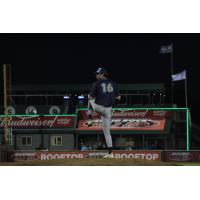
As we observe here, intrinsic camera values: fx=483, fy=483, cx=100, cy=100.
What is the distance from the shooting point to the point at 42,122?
35188 millimetres

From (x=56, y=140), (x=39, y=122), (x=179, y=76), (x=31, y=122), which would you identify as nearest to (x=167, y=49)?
(x=179, y=76)

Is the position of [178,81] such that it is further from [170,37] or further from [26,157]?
[26,157]

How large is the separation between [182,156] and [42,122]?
52.7 ft

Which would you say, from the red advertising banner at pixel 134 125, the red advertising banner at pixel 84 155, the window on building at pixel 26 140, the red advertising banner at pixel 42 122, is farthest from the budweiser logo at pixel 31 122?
the red advertising banner at pixel 84 155

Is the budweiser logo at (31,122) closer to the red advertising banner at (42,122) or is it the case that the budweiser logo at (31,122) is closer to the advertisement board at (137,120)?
the red advertising banner at (42,122)

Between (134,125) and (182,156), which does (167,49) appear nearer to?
(134,125)

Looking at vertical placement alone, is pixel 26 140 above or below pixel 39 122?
below

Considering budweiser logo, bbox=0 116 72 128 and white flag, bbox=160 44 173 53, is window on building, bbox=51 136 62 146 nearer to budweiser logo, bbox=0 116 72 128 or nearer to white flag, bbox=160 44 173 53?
budweiser logo, bbox=0 116 72 128

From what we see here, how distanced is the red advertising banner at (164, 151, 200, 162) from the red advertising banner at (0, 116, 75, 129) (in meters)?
14.9

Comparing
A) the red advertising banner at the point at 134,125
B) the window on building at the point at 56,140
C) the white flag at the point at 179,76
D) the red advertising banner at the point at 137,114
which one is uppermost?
the white flag at the point at 179,76

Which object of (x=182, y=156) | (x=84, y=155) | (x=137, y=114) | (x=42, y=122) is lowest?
(x=182, y=156)

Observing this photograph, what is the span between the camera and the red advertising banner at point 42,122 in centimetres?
3453

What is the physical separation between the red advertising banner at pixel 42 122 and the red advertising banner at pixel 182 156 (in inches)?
588
